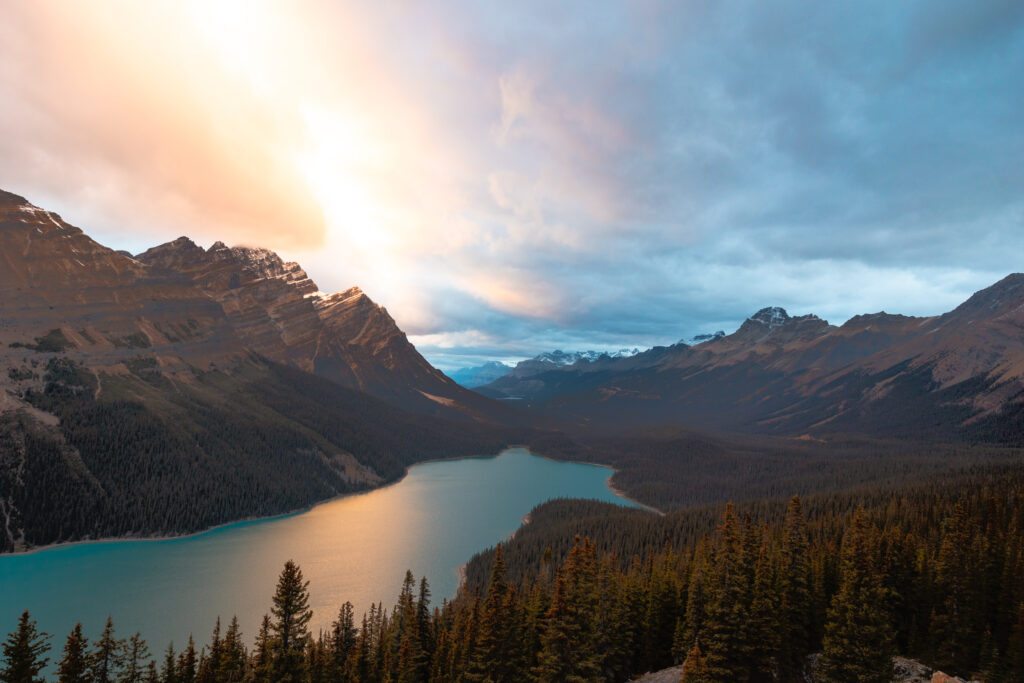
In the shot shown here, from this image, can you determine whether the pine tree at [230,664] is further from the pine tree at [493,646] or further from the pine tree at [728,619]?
the pine tree at [728,619]

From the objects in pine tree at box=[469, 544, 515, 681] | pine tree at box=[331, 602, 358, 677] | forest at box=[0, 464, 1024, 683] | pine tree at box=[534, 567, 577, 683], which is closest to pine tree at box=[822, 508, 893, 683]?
forest at box=[0, 464, 1024, 683]

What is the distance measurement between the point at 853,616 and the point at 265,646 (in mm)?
42354

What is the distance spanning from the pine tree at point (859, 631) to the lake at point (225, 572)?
265ft

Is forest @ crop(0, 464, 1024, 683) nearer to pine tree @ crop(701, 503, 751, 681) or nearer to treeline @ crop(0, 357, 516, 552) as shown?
pine tree @ crop(701, 503, 751, 681)

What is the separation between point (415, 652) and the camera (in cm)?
4809

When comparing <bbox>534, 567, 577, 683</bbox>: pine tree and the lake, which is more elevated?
<bbox>534, 567, 577, 683</bbox>: pine tree

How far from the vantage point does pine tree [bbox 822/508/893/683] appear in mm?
32781

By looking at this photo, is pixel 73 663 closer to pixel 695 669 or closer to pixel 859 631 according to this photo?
pixel 695 669

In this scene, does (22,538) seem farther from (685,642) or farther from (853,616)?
(853,616)

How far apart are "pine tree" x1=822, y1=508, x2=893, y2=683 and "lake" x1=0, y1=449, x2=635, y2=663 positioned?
265 feet

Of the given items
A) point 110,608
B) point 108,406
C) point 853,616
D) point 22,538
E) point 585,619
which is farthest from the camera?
point 108,406

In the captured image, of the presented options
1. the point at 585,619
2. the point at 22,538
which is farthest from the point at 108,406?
the point at 585,619

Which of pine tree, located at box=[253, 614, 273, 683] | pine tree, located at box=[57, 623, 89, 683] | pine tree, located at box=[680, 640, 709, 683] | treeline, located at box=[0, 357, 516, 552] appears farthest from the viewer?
treeline, located at box=[0, 357, 516, 552]

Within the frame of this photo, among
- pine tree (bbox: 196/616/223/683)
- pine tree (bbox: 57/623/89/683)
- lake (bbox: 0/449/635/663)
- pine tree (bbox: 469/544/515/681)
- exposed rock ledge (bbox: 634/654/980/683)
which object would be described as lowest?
lake (bbox: 0/449/635/663)
